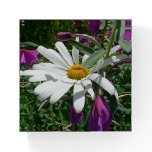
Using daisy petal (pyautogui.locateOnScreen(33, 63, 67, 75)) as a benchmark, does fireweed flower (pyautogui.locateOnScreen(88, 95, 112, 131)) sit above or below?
below

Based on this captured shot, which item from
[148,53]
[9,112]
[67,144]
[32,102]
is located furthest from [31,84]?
[148,53]

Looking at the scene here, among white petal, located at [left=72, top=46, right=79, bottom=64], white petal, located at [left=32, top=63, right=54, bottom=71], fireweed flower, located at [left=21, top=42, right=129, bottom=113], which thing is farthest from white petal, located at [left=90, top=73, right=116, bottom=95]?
white petal, located at [left=32, top=63, right=54, bottom=71]

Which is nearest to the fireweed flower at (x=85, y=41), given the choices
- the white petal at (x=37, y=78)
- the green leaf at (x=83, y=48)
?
the green leaf at (x=83, y=48)

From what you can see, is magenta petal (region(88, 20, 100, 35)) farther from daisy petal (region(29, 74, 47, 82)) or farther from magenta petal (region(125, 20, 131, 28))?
daisy petal (region(29, 74, 47, 82))
